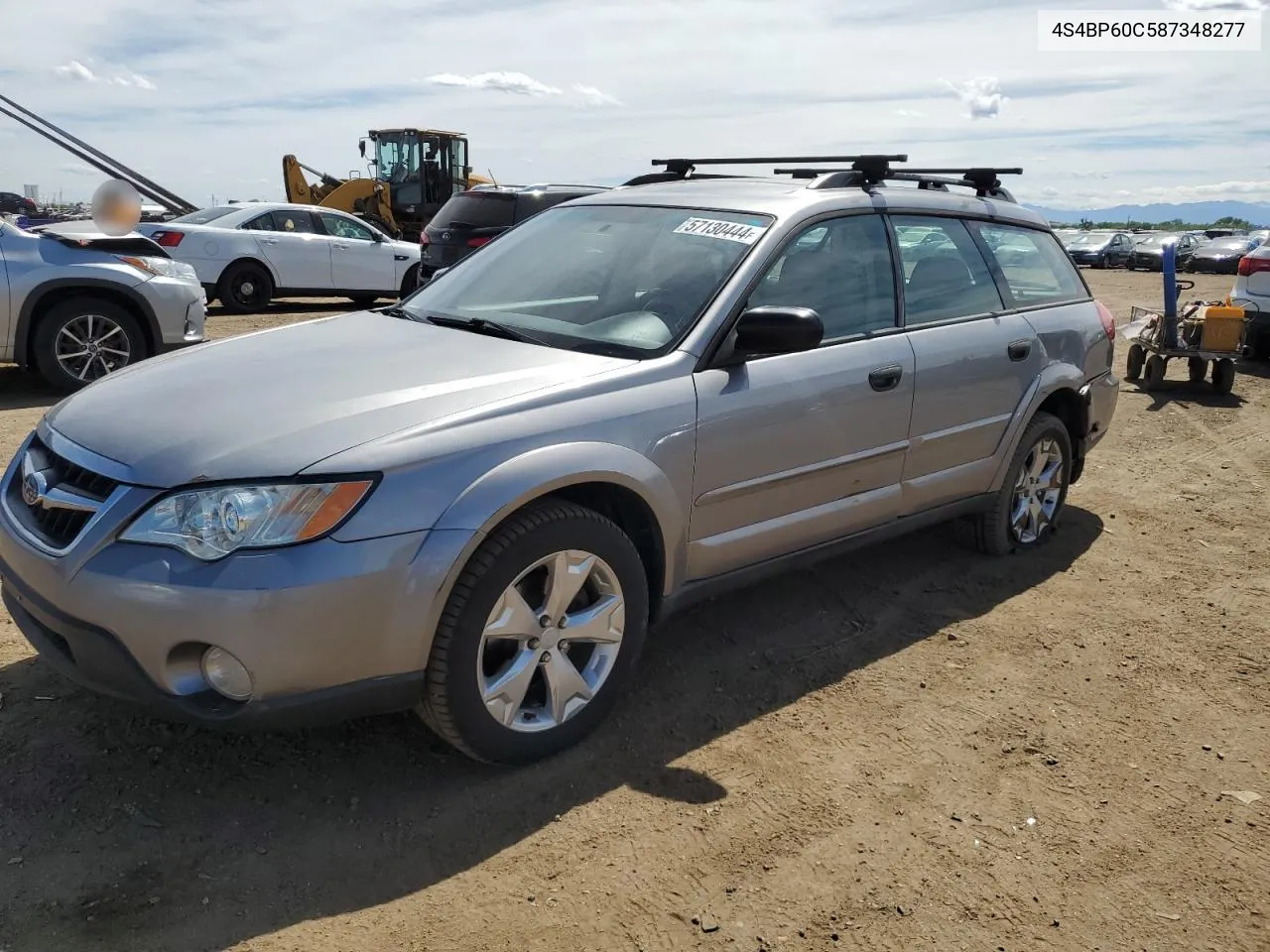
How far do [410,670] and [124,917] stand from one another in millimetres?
845

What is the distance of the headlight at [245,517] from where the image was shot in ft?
8.56

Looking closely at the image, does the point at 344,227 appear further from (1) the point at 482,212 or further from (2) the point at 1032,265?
(2) the point at 1032,265

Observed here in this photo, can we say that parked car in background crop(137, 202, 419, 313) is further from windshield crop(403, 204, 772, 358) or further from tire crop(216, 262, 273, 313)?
windshield crop(403, 204, 772, 358)

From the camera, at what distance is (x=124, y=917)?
247 cm

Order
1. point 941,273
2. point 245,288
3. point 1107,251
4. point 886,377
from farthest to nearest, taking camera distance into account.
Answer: point 1107,251 → point 245,288 → point 941,273 → point 886,377

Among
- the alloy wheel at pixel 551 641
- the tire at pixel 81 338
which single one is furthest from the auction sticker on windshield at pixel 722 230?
the tire at pixel 81 338

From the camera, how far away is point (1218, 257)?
1280 inches

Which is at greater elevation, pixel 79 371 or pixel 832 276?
pixel 832 276

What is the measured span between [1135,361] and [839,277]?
7.67 m

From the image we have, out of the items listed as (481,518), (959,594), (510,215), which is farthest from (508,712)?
(510,215)

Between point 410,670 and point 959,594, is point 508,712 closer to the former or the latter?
point 410,670

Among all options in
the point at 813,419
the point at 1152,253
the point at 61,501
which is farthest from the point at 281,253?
the point at 1152,253

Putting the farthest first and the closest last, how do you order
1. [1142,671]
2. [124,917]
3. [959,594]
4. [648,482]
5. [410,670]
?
[959,594] → [1142,671] → [648,482] → [410,670] → [124,917]

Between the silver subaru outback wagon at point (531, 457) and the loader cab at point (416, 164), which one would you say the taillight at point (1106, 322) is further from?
the loader cab at point (416, 164)
